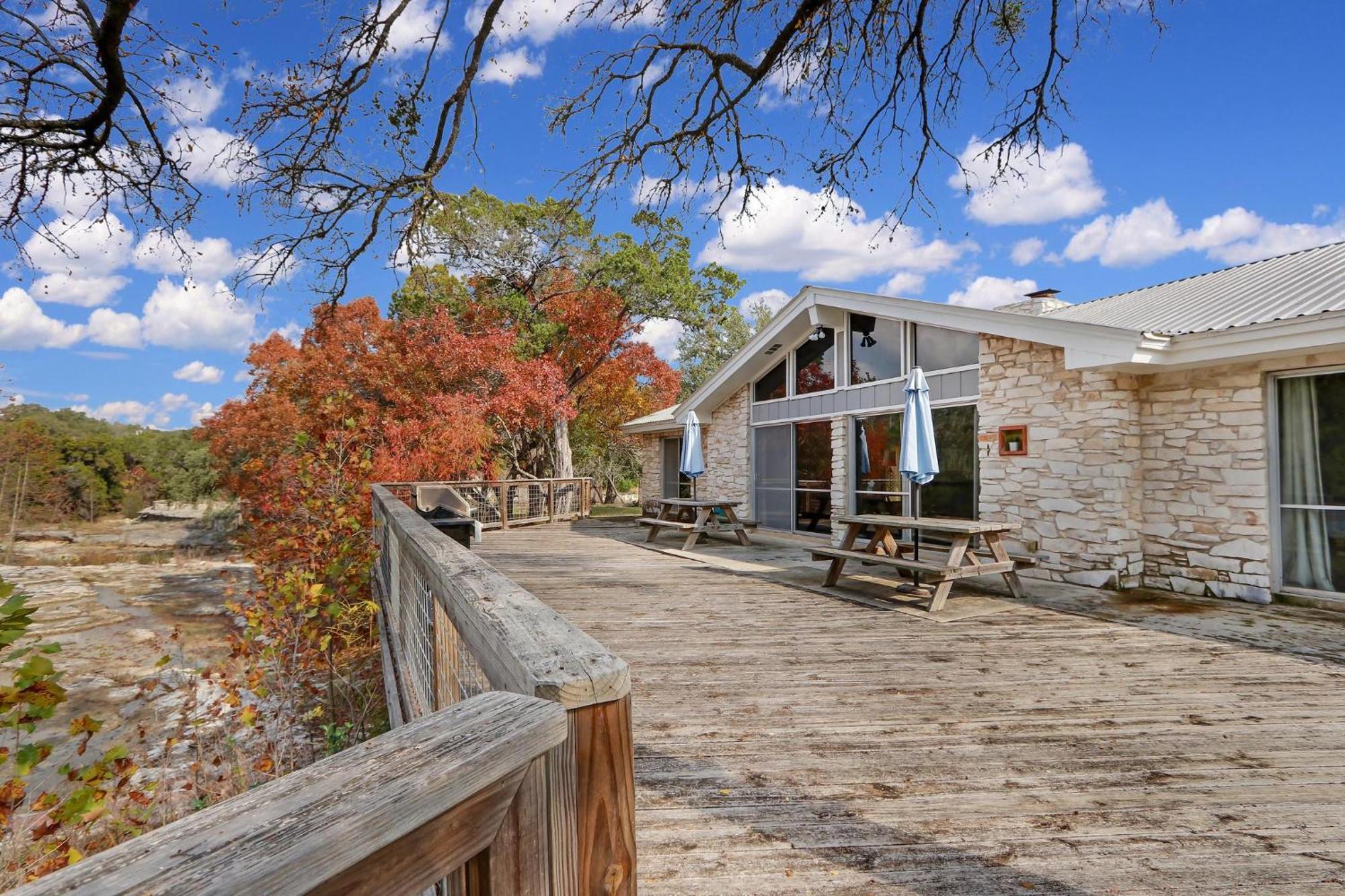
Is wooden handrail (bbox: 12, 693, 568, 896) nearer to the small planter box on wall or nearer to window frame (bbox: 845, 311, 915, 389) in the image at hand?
the small planter box on wall

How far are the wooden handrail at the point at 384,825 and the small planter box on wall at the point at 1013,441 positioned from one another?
26.9 ft

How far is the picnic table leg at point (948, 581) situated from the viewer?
229 inches

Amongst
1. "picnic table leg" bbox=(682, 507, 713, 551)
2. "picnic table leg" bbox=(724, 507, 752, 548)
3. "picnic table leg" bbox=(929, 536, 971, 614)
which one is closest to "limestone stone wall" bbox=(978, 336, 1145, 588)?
"picnic table leg" bbox=(929, 536, 971, 614)

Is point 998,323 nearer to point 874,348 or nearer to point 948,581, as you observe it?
point 874,348

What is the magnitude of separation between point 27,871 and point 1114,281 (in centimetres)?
1421

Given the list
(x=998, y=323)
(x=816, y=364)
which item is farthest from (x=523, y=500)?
(x=998, y=323)

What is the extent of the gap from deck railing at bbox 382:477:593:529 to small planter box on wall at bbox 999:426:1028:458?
8.82 meters

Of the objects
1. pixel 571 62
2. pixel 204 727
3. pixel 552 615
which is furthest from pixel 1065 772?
pixel 204 727

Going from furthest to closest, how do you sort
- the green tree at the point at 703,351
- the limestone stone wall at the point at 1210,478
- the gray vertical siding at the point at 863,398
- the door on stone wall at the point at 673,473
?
the green tree at the point at 703,351, the door on stone wall at the point at 673,473, the gray vertical siding at the point at 863,398, the limestone stone wall at the point at 1210,478

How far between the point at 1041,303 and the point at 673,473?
333 inches

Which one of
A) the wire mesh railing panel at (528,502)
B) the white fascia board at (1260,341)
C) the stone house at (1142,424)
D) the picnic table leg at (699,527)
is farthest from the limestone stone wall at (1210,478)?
the wire mesh railing panel at (528,502)

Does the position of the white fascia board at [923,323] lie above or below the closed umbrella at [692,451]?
above

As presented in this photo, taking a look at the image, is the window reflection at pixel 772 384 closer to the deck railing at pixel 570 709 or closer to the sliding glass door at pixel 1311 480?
the sliding glass door at pixel 1311 480

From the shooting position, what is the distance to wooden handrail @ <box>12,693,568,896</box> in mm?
530
